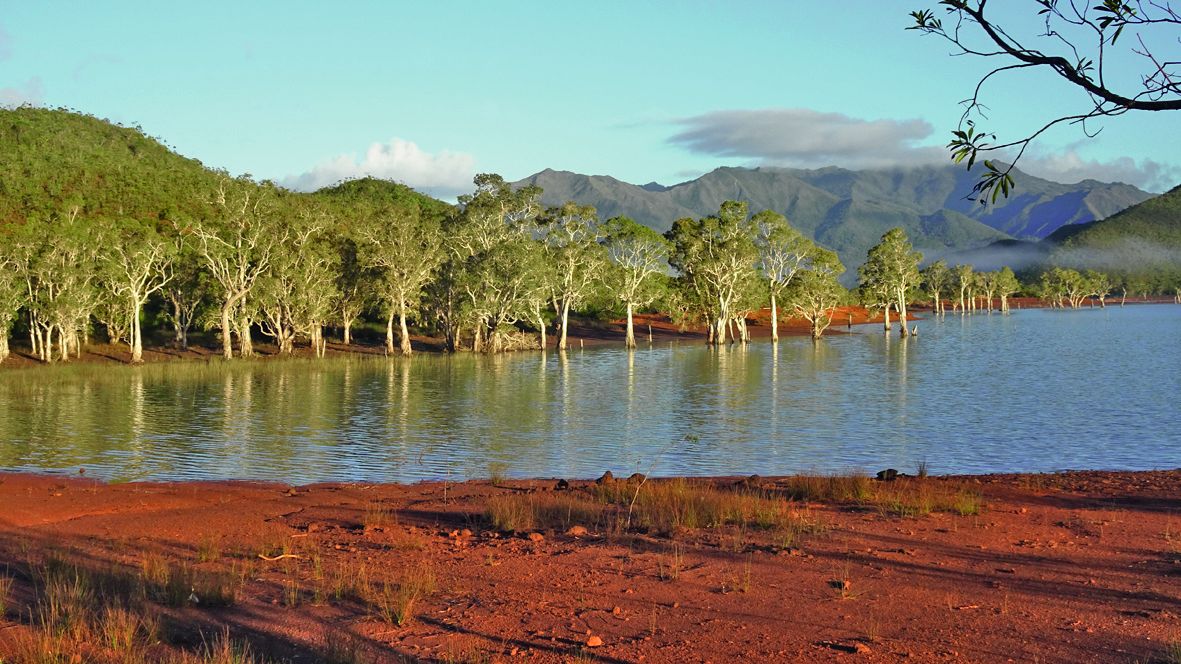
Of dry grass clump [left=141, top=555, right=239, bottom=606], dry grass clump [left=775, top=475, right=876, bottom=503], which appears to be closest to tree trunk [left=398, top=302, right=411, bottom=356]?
dry grass clump [left=775, top=475, right=876, bottom=503]

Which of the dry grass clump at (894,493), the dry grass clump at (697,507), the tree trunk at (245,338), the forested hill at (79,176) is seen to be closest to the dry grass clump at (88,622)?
the dry grass clump at (697,507)

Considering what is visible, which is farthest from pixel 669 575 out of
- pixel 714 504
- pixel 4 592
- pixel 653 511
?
pixel 4 592

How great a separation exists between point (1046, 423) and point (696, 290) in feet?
206

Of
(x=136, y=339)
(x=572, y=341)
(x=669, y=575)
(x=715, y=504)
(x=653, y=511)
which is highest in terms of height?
(x=136, y=339)

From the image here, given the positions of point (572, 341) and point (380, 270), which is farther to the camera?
point (572, 341)

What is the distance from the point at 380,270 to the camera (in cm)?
7388

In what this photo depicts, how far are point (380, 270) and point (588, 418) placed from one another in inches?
1746

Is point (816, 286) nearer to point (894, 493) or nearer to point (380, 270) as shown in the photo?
point (380, 270)

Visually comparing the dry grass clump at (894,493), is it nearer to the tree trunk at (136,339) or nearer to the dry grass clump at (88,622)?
the dry grass clump at (88,622)

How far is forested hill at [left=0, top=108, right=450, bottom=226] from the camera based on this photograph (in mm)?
87812

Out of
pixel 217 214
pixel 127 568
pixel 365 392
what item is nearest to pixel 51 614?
pixel 127 568

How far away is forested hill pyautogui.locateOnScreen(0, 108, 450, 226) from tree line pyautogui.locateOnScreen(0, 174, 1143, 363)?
281 cm

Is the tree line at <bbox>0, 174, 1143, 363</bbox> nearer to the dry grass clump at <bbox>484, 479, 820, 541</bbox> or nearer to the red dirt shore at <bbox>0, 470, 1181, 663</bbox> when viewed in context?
the red dirt shore at <bbox>0, 470, 1181, 663</bbox>

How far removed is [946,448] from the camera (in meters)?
25.7
